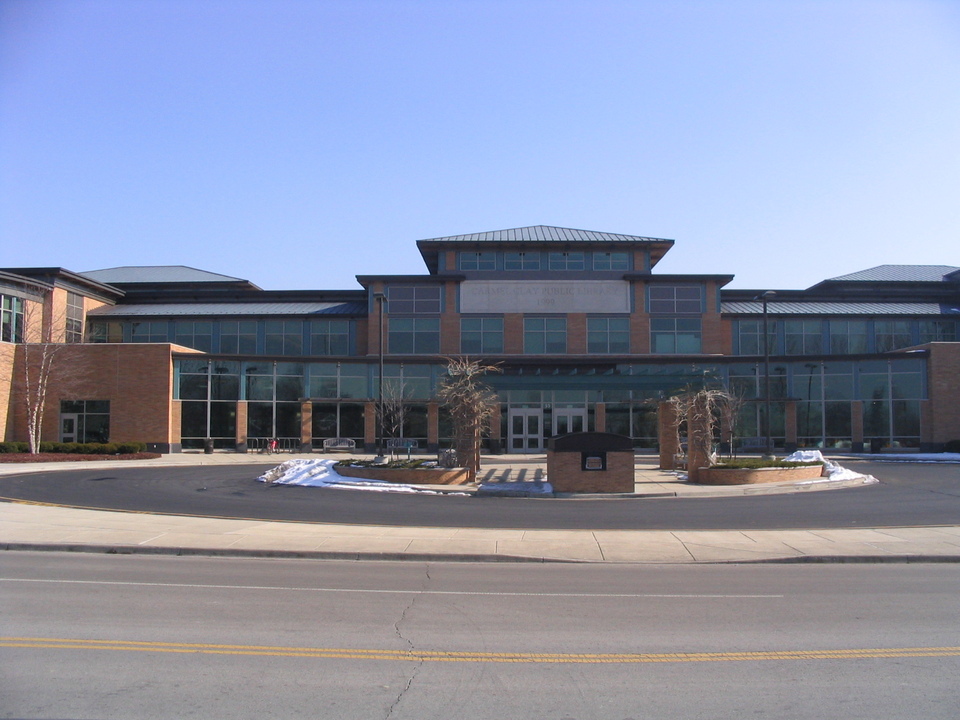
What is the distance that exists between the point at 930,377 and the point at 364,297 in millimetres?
35386

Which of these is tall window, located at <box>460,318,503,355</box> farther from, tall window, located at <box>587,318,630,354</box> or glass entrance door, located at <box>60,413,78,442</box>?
glass entrance door, located at <box>60,413,78,442</box>

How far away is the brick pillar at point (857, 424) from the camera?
145 ft

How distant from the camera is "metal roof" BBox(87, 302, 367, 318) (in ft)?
172

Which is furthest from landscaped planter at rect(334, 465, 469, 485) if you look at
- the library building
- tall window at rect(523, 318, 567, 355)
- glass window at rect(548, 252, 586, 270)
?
glass window at rect(548, 252, 586, 270)

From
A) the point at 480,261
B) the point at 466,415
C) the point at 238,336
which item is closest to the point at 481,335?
the point at 480,261

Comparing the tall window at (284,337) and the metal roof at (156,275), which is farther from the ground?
the metal roof at (156,275)

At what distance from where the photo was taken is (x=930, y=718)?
5656mm

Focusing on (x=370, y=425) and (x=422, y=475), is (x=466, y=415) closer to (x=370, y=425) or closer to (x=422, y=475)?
(x=422, y=475)

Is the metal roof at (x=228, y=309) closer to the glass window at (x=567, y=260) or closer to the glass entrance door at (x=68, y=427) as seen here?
the glass entrance door at (x=68, y=427)

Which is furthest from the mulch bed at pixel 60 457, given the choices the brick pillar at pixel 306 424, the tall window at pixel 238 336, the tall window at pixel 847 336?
the tall window at pixel 847 336

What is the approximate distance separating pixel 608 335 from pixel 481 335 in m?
8.06

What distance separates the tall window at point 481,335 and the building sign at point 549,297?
2.32ft

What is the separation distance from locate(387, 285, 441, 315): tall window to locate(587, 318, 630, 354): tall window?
991 centimetres

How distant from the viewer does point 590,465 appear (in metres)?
24.0
